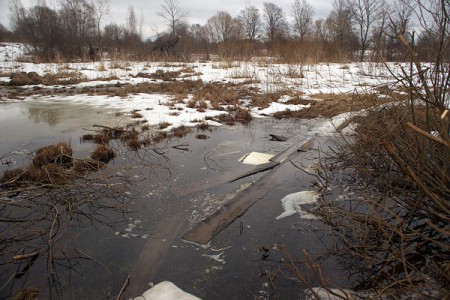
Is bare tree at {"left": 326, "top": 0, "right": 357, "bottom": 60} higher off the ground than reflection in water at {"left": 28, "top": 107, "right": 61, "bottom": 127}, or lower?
higher

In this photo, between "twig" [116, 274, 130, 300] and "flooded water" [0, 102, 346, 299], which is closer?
"twig" [116, 274, 130, 300]

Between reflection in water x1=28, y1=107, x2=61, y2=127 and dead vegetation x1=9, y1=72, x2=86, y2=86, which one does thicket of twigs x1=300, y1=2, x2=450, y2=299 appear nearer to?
reflection in water x1=28, y1=107, x2=61, y2=127

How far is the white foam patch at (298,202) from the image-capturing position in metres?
3.38

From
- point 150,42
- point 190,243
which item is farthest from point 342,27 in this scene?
point 190,243

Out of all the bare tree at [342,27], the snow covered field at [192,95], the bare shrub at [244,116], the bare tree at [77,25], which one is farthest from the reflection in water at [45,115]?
the bare tree at [342,27]

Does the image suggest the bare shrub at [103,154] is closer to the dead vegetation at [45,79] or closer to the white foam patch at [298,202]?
the white foam patch at [298,202]

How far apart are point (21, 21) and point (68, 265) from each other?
1344 inches

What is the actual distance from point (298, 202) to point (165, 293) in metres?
1.96

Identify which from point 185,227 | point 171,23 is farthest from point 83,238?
point 171,23

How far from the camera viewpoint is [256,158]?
511 cm

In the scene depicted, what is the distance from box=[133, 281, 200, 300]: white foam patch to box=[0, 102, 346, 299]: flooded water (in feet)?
0.18

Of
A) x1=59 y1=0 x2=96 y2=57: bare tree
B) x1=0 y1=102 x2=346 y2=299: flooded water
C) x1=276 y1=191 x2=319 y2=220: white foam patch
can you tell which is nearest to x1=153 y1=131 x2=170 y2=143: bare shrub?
x1=0 y1=102 x2=346 y2=299: flooded water

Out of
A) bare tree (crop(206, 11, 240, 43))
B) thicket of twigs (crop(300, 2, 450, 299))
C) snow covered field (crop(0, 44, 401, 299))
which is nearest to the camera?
thicket of twigs (crop(300, 2, 450, 299))

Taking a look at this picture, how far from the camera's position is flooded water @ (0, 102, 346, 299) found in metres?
2.38
